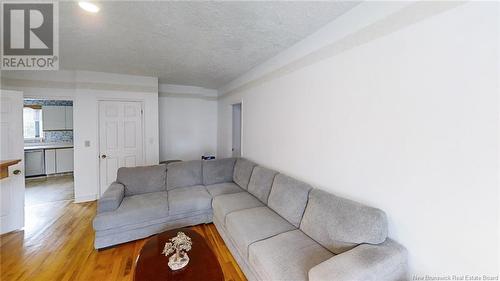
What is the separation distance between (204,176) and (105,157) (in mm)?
2098

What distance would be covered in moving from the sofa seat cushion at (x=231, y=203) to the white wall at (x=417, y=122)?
2.89 ft

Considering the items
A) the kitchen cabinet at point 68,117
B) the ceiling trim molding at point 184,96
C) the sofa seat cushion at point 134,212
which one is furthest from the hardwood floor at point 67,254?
the kitchen cabinet at point 68,117

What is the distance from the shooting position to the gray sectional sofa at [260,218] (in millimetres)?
1312

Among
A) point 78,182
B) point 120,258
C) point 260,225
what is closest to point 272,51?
point 260,225

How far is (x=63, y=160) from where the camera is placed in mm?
5465

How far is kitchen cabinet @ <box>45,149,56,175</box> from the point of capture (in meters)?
5.23

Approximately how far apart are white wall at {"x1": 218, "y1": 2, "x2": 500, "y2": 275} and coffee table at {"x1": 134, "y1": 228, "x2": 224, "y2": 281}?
4.24ft

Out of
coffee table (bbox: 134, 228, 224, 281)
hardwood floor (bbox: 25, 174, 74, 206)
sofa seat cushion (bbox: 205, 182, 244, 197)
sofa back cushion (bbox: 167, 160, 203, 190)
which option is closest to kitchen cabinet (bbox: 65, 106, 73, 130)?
hardwood floor (bbox: 25, 174, 74, 206)

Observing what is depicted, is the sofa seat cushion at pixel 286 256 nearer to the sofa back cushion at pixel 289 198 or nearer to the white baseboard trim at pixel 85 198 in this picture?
the sofa back cushion at pixel 289 198

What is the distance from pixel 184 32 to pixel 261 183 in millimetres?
2011

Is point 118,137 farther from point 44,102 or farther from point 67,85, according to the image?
point 44,102

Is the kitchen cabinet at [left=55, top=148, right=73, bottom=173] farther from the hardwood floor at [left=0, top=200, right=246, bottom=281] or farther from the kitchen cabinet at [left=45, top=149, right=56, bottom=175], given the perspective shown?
the hardwood floor at [left=0, top=200, right=246, bottom=281]

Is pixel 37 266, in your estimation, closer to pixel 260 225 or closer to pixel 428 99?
pixel 260 225

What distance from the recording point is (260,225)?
1915mm
